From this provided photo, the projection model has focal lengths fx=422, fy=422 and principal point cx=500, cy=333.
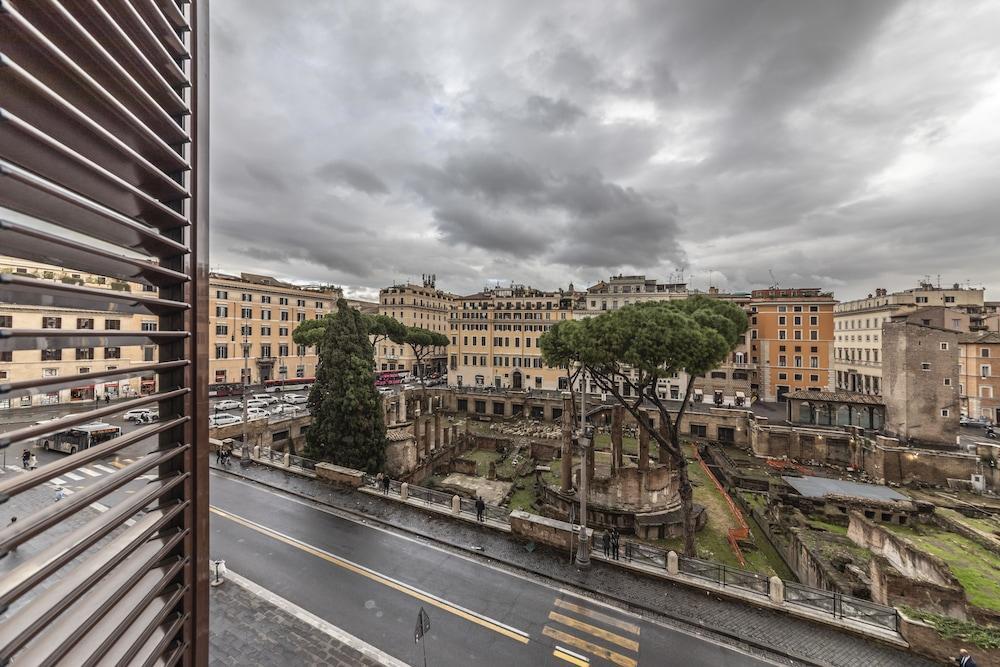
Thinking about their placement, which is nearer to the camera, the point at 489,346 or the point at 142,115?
the point at 142,115

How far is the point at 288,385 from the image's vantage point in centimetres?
5462

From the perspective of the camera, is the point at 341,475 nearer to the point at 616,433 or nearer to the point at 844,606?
the point at 616,433

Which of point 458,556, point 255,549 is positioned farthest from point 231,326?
point 458,556

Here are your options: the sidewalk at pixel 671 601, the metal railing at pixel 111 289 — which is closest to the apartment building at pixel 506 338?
the sidewalk at pixel 671 601

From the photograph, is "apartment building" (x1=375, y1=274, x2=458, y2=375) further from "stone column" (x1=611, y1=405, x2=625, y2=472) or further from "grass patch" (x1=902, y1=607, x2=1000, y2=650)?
"grass patch" (x1=902, y1=607, x2=1000, y2=650)

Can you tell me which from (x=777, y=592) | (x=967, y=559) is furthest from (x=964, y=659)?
(x=967, y=559)

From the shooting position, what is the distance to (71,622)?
158cm

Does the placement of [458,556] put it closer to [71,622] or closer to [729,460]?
[71,622]

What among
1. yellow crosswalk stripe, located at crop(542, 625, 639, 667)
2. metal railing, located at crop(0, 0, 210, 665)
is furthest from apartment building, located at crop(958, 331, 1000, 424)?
metal railing, located at crop(0, 0, 210, 665)

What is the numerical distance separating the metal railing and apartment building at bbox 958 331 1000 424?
60652 millimetres

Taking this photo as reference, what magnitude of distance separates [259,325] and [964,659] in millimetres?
60286

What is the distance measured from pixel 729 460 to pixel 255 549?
32.7 m

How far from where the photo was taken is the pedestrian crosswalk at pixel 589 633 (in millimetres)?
9922

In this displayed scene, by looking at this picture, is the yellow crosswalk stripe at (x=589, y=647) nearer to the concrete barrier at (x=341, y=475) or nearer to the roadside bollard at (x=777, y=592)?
the roadside bollard at (x=777, y=592)
